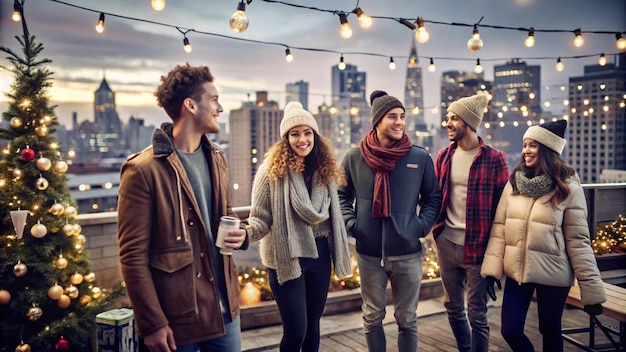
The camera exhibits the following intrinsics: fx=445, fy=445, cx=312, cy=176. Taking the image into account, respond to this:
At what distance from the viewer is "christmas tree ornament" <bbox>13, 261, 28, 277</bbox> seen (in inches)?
132

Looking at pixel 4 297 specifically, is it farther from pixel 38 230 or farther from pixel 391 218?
pixel 391 218

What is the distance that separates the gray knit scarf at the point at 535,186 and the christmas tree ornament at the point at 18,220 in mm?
3604

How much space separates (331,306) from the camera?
4770 millimetres

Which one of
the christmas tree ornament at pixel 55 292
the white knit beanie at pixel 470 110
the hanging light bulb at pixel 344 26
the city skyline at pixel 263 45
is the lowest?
the christmas tree ornament at pixel 55 292

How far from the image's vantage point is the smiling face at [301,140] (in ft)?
8.98

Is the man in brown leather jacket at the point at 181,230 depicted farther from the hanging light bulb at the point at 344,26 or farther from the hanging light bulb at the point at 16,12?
the hanging light bulb at the point at 344,26

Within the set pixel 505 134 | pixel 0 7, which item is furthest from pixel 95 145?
pixel 0 7

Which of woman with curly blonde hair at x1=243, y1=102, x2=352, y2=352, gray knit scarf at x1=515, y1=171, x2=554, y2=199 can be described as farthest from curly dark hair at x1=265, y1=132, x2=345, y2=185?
gray knit scarf at x1=515, y1=171, x2=554, y2=199

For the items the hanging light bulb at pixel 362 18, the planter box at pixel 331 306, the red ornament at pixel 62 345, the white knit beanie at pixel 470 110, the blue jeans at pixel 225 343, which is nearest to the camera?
the blue jeans at pixel 225 343

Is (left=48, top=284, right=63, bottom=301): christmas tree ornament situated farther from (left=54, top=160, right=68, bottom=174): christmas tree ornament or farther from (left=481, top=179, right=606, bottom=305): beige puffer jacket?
(left=481, top=179, right=606, bottom=305): beige puffer jacket

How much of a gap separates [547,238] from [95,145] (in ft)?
314

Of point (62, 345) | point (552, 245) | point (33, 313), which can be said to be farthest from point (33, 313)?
point (552, 245)

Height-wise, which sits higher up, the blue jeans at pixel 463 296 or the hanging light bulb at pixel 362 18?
the hanging light bulb at pixel 362 18

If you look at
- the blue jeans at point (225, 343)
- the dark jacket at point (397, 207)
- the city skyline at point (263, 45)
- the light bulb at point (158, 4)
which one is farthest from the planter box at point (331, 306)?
the city skyline at point (263, 45)
